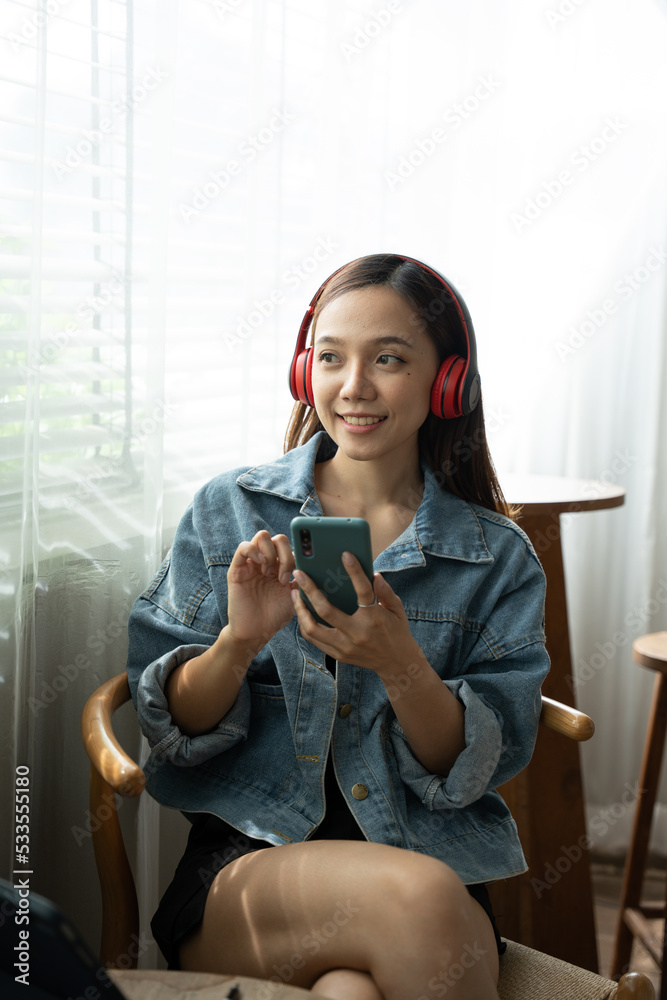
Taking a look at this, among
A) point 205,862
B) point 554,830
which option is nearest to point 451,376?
point 205,862

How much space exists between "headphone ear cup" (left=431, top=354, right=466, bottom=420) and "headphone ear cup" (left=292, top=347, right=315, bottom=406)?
0.18 meters

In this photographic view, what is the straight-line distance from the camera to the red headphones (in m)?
1.27

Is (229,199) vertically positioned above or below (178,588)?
above

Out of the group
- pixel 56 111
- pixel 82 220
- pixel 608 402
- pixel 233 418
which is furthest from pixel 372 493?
pixel 608 402

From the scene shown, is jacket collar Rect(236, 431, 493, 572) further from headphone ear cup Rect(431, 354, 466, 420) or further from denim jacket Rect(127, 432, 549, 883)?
headphone ear cup Rect(431, 354, 466, 420)

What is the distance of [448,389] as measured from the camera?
1.27 m

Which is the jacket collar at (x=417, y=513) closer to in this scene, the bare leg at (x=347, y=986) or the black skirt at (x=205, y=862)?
the black skirt at (x=205, y=862)

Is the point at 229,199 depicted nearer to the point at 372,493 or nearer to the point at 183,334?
the point at 183,334

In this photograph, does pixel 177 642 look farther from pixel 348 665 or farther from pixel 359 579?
pixel 359 579

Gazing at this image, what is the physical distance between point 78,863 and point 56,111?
1.12 meters

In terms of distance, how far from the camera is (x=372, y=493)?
1.38m

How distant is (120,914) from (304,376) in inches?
30.4

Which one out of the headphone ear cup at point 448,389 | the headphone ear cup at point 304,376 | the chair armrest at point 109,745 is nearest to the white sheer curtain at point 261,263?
the chair armrest at point 109,745

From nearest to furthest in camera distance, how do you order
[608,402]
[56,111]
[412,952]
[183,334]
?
[412,952] < [56,111] < [183,334] < [608,402]
